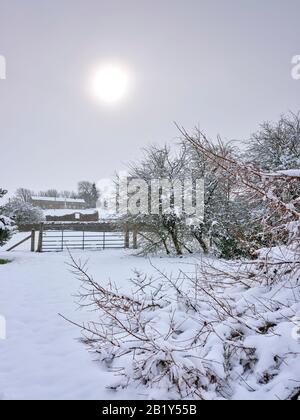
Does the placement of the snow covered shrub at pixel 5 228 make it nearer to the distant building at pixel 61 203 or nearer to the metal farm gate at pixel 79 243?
the metal farm gate at pixel 79 243

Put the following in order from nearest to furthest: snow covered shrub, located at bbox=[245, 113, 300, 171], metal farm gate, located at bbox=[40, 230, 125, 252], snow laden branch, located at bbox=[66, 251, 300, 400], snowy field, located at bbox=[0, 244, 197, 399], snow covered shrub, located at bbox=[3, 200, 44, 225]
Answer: snow laden branch, located at bbox=[66, 251, 300, 400]
snowy field, located at bbox=[0, 244, 197, 399]
snow covered shrub, located at bbox=[245, 113, 300, 171]
metal farm gate, located at bbox=[40, 230, 125, 252]
snow covered shrub, located at bbox=[3, 200, 44, 225]

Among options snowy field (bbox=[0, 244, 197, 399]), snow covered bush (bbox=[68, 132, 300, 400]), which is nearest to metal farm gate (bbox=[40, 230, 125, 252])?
snowy field (bbox=[0, 244, 197, 399])

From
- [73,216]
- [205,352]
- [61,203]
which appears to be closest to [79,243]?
[205,352]

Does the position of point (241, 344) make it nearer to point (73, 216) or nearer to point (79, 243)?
point (79, 243)

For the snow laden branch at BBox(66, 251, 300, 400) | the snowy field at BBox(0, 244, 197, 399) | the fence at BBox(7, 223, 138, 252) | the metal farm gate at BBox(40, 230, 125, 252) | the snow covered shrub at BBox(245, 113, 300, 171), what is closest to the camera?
the snow laden branch at BBox(66, 251, 300, 400)

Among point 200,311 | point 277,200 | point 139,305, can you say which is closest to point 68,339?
point 139,305

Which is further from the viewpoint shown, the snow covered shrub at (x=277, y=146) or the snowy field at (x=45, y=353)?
the snow covered shrub at (x=277, y=146)

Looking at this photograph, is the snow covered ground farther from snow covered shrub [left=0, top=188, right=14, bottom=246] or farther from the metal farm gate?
snow covered shrub [left=0, top=188, right=14, bottom=246]

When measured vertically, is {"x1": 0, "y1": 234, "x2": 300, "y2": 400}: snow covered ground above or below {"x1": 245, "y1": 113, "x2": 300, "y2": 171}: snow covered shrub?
below

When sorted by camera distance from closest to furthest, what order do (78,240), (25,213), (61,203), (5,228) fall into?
1. (5,228)
2. (78,240)
3. (25,213)
4. (61,203)

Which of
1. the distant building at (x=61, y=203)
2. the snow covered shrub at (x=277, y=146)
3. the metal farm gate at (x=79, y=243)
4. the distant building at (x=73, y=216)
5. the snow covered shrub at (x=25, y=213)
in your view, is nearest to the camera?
the snow covered shrub at (x=277, y=146)

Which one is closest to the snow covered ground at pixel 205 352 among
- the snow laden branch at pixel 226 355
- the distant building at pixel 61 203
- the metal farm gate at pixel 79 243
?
the snow laden branch at pixel 226 355

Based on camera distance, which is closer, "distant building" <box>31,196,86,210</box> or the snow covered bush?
the snow covered bush
